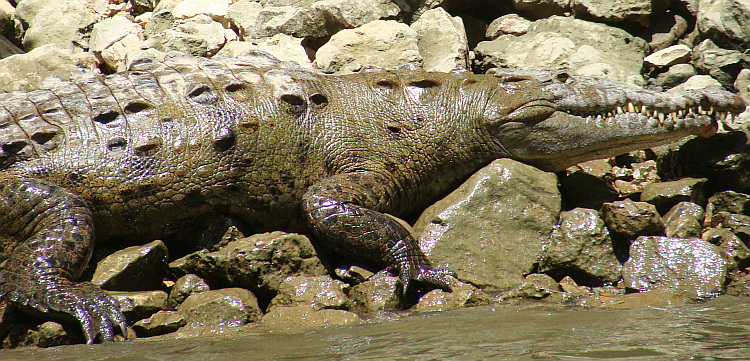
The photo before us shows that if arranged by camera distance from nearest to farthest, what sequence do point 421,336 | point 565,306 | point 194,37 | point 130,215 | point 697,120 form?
point 421,336, point 565,306, point 130,215, point 697,120, point 194,37

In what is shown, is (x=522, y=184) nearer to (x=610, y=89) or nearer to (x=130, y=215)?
(x=610, y=89)

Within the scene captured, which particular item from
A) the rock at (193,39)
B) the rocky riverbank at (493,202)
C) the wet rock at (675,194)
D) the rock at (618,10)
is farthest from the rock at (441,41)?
the wet rock at (675,194)

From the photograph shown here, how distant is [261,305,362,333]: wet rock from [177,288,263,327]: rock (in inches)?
4.3

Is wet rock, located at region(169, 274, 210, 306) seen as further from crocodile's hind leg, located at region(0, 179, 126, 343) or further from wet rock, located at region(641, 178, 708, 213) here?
wet rock, located at region(641, 178, 708, 213)

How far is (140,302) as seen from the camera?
3.88 m

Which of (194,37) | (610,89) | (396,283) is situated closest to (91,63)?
(194,37)

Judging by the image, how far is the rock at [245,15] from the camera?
7480 millimetres

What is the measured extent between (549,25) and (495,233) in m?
3.49

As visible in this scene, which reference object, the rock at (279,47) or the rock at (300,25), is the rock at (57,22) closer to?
the rock at (279,47)

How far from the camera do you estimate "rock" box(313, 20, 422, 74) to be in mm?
6457

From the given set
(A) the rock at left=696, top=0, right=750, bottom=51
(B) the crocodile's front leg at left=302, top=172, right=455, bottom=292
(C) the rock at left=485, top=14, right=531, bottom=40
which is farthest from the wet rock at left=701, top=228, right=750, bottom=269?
(C) the rock at left=485, top=14, right=531, bottom=40

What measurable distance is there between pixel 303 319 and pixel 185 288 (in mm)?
878

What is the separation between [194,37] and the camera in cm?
703

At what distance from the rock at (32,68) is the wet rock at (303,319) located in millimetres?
4018
